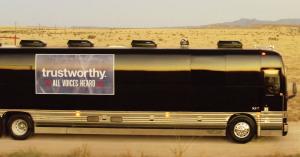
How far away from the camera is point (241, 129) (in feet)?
55.0

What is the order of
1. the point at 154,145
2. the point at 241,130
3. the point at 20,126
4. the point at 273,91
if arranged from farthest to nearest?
the point at 20,126 → the point at 241,130 → the point at 154,145 → the point at 273,91

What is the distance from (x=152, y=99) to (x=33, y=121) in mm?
3725

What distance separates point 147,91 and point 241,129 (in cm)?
303

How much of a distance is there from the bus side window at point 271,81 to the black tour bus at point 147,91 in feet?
0.10

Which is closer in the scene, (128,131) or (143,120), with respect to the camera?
(143,120)

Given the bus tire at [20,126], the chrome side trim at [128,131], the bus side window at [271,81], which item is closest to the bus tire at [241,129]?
the chrome side trim at [128,131]

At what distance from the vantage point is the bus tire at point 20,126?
17250 millimetres

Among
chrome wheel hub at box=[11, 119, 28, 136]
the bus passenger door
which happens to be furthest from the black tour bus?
chrome wheel hub at box=[11, 119, 28, 136]

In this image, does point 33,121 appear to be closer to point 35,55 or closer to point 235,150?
point 35,55

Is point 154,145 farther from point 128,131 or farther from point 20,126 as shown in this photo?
point 20,126

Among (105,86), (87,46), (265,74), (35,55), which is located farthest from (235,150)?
(35,55)

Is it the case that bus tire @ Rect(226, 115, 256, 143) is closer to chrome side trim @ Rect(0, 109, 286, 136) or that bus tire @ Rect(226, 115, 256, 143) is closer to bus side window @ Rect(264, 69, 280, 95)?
chrome side trim @ Rect(0, 109, 286, 136)

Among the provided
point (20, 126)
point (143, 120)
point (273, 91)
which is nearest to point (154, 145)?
point (143, 120)

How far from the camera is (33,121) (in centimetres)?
1714
